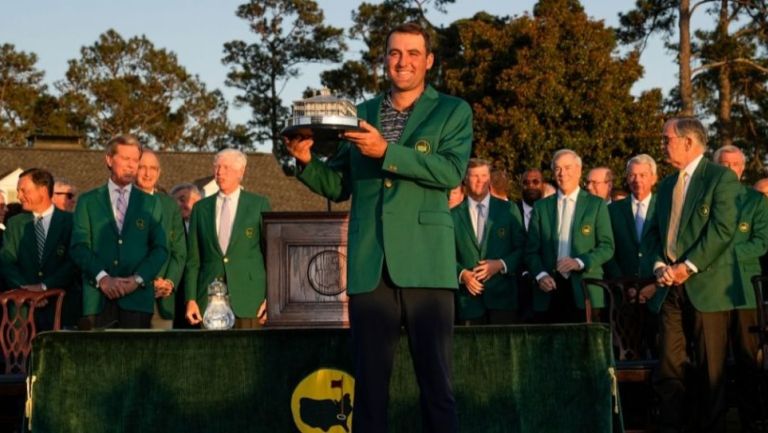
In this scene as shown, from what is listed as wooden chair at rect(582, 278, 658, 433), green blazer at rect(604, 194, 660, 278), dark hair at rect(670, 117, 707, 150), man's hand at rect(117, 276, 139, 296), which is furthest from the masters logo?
green blazer at rect(604, 194, 660, 278)

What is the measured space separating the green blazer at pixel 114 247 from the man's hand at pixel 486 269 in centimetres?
245

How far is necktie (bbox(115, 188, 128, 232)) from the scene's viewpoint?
8805 millimetres

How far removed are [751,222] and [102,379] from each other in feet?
15.0

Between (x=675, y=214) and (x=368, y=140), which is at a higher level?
(x=675, y=214)

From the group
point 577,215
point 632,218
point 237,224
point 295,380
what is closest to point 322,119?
point 295,380

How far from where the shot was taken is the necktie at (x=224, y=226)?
950 cm

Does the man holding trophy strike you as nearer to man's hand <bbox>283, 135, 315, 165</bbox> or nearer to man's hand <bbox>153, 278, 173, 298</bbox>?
man's hand <bbox>283, 135, 315, 165</bbox>

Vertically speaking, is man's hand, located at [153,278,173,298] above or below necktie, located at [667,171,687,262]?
below

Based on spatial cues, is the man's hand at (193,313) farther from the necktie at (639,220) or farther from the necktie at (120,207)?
the necktie at (639,220)

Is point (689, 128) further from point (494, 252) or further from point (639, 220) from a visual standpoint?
point (494, 252)

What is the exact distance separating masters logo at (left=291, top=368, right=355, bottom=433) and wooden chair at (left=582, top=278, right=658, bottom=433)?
2.06 metres

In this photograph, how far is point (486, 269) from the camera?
9.98m

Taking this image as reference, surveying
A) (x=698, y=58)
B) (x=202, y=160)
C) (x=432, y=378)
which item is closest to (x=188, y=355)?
(x=432, y=378)

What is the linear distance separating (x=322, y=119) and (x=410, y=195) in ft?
→ 1.82
